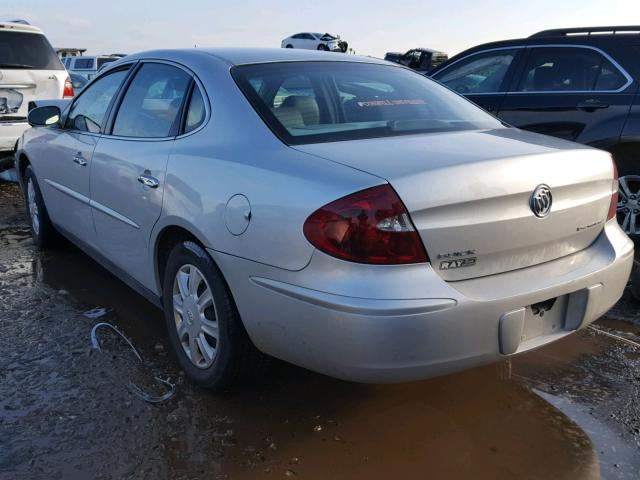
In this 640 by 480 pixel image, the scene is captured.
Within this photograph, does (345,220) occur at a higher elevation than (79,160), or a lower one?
higher

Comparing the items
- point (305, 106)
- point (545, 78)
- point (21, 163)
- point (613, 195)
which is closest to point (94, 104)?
point (21, 163)

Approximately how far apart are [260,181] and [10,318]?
2.23 metres

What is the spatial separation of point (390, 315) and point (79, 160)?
2.59 m

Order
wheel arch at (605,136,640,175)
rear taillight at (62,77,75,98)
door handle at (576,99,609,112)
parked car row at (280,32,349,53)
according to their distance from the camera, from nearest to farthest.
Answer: wheel arch at (605,136,640,175) → door handle at (576,99,609,112) → rear taillight at (62,77,75,98) → parked car row at (280,32,349,53)

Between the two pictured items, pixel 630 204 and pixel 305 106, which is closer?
pixel 305 106

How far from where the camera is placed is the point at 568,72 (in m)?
5.33

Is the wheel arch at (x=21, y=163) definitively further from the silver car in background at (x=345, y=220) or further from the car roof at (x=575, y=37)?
the car roof at (x=575, y=37)

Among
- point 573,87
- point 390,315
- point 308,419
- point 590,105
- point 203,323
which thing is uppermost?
point 573,87

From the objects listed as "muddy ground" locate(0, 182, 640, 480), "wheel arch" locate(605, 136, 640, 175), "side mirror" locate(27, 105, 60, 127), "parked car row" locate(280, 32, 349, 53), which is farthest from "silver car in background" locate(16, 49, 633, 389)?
"parked car row" locate(280, 32, 349, 53)

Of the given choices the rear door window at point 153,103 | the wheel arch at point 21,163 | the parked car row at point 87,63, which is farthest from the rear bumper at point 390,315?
the parked car row at point 87,63

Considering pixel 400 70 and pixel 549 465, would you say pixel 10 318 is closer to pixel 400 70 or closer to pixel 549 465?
pixel 400 70

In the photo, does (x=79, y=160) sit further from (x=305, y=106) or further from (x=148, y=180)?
(x=305, y=106)

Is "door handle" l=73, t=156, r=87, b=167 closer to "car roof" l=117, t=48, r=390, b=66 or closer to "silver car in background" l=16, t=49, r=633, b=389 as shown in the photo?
"silver car in background" l=16, t=49, r=633, b=389

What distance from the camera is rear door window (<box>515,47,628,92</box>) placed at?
5102 millimetres
